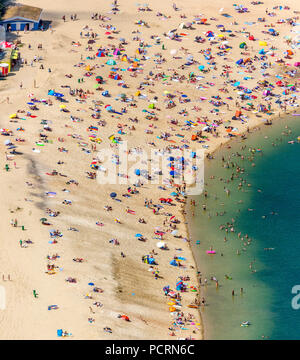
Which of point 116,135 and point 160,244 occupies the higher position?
point 116,135

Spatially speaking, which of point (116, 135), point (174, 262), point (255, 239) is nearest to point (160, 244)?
point (174, 262)

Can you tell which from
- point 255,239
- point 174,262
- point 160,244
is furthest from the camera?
point 255,239

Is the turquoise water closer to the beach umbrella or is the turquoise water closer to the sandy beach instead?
the sandy beach

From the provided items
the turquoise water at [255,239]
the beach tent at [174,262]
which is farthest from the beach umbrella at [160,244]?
the turquoise water at [255,239]

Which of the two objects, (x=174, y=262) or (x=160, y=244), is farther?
(x=160, y=244)

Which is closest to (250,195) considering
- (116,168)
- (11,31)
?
(116,168)

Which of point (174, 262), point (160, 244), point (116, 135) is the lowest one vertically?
point (174, 262)

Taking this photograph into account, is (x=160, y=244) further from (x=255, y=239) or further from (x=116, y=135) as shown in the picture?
(x=116, y=135)
